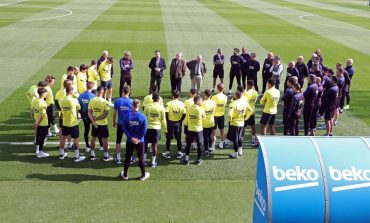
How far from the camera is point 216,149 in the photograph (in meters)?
12.4

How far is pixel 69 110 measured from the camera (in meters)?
10.9

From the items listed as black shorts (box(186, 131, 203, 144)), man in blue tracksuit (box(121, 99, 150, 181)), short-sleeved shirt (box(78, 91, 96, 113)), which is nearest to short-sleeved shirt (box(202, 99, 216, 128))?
black shorts (box(186, 131, 203, 144))

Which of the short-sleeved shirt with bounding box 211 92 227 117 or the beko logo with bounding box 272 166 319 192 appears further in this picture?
the short-sleeved shirt with bounding box 211 92 227 117

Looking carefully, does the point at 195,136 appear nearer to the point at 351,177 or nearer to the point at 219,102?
the point at 219,102

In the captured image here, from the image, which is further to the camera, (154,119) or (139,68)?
(139,68)

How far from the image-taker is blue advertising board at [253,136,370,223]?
5.05 meters

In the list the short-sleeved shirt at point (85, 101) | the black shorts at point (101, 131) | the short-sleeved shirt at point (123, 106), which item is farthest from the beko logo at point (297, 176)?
the short-sleeved shirt at point (85, 101)

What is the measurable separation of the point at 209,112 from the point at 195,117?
59cm

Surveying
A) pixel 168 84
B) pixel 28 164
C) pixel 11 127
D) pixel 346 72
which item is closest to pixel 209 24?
pixel 168 84

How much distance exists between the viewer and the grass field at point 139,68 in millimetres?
8820

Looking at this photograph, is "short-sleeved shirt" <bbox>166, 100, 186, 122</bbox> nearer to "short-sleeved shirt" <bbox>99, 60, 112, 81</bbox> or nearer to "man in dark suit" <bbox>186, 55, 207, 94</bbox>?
"short-sleeved shirt" <bbox>99, 60, 112, 81</bbox>

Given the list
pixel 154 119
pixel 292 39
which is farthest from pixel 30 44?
pixel 154 119

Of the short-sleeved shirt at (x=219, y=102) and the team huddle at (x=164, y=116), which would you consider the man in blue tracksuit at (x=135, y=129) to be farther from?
the short-sleeved shirt at (x=219, y=102)

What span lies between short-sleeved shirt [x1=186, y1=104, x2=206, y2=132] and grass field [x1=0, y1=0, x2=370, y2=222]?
3.28ft
